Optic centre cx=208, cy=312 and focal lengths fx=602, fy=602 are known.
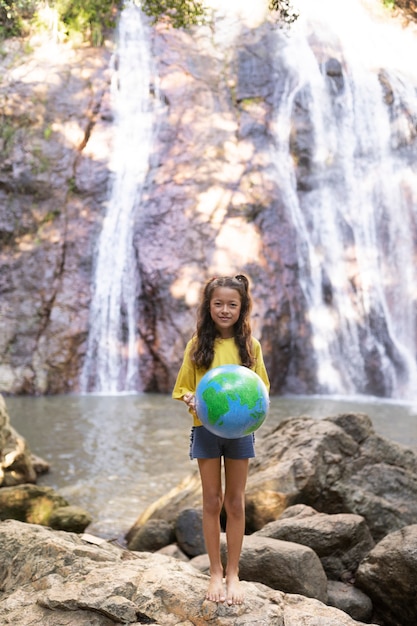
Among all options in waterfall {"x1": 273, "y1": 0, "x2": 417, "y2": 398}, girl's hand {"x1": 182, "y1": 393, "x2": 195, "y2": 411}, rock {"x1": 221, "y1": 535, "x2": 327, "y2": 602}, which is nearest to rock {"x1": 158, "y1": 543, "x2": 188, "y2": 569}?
rock {"x1": 221, "y1": 535, "x2": 327, "y2": 602}

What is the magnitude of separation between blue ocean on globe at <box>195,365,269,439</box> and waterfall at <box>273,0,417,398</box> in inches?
509

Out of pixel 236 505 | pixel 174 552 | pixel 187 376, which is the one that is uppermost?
pixel 187 376

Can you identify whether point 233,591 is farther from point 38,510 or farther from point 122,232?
point 122,232

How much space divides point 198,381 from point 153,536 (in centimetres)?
265

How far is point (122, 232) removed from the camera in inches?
656

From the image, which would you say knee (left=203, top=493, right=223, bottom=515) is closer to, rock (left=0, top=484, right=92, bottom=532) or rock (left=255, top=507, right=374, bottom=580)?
rock (left=255, top=507, right=374, bottom=580)

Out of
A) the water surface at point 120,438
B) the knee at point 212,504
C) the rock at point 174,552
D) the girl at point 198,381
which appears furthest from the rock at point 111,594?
the water surface at point 120,438

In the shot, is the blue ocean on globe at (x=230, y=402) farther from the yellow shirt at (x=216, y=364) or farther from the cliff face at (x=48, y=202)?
the cliff face at (x=48, y=202)

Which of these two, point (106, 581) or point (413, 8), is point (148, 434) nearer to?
point (106, 581)

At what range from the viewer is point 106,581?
Result: 2852 mm

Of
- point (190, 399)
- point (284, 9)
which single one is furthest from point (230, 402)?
point (284, 9)

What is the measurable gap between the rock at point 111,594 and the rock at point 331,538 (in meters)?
1.17

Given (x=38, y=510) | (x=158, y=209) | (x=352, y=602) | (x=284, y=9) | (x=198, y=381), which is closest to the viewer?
(x=198, y=381)

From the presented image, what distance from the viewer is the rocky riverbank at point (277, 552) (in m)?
2.76
